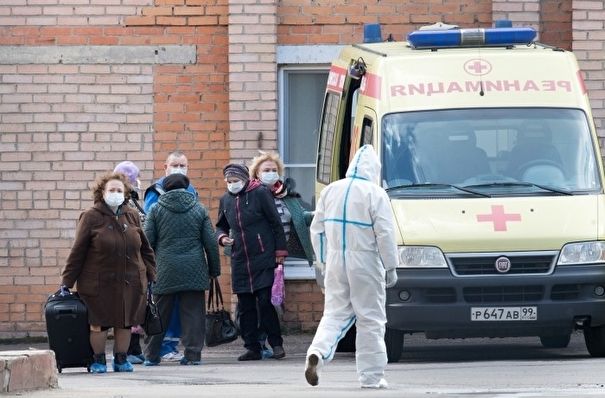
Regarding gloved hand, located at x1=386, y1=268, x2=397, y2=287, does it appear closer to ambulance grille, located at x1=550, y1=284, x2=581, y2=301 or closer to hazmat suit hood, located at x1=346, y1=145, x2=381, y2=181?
hazmat suit hood, located at x1=346, y1=145, x2=381, y2=181

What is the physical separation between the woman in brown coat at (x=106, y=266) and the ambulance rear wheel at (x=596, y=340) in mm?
3445

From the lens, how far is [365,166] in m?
9.80

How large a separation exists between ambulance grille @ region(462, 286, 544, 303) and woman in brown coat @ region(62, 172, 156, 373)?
8.17 ft

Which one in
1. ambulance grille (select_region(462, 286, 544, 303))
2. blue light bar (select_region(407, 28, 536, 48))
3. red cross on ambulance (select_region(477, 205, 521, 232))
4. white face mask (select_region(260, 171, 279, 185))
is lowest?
ambulance grille (select_region(462, 286, 544, 303))

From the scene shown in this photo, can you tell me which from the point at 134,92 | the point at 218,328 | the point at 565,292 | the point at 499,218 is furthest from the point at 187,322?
the point at 134,92

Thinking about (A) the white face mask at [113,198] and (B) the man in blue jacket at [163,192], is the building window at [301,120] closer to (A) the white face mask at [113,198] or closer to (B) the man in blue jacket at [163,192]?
(B) the man in blue jacket at [163,192]

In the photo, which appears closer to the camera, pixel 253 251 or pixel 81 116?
pixel 253 251

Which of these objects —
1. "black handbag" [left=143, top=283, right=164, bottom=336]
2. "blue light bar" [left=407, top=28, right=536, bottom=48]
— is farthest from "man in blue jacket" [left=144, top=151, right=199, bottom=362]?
"blue light bar" [left=407, top=28, right=536, bottom=48]

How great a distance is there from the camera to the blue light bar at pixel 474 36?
12.5 metres

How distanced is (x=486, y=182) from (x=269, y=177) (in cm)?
222

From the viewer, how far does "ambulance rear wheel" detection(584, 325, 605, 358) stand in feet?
38.9

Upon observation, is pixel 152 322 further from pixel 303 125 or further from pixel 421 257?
pixel 303 125

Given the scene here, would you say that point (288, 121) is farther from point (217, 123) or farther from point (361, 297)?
point (361, 297)

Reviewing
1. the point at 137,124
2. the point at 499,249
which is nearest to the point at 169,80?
the point at 137,124
